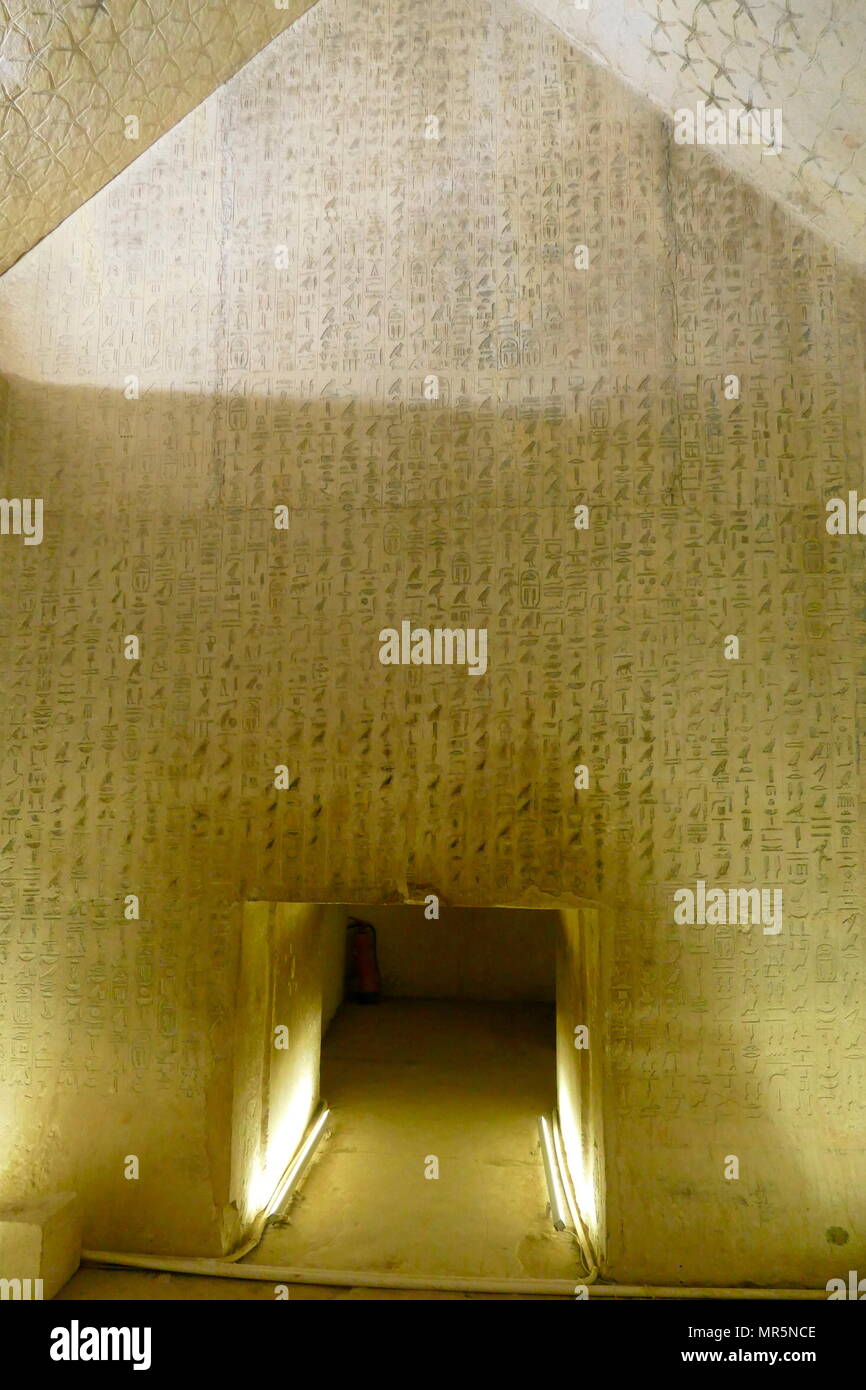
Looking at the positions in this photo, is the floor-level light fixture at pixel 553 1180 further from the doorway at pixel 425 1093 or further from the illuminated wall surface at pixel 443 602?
the illuminated wall surface at pixel 443 602

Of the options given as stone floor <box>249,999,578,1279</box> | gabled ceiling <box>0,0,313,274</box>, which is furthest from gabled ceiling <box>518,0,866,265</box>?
stone floor <box>249,999,578,1279</box>

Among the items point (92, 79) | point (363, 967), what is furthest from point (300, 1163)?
point (92, 79)

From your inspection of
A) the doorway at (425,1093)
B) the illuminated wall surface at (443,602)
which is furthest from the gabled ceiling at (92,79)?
the doorway at (425,1093)

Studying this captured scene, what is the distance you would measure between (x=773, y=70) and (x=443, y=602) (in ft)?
8.14

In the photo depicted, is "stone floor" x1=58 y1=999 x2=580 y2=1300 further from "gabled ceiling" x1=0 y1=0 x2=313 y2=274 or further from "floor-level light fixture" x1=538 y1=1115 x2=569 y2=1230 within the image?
"gabled ceiling" x1=0 y1=0 x2=313 y2=274

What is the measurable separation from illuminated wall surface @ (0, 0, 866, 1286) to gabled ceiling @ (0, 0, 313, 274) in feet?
0.46

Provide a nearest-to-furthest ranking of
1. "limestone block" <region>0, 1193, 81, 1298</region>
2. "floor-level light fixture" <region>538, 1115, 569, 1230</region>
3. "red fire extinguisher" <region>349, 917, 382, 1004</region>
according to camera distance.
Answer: "limestone block" <region>0, 1193, 81, 1298</region> → "floor-level light fixture" <region>538, 1115, 569, 1230</region> → "red fire extinguisher" <region>349, 917, 382, 1004</region>

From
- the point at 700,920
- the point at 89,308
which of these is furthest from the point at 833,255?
the point at 89,308

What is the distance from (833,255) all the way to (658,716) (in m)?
2.17

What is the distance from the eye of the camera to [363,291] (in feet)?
12.5

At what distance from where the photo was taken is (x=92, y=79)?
3.40 metres

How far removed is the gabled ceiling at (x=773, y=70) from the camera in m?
3.15

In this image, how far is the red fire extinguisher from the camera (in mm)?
8000

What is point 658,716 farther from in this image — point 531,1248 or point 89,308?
point 89,308
